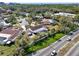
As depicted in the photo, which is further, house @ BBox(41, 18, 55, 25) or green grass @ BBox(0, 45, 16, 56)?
house @ BBox(41, 18, 55, 25)

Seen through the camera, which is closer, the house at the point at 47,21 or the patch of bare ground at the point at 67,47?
the patch of bare ground at the point at 67,47

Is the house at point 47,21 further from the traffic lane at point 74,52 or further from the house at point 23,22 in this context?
the traffic lane at point 74,52

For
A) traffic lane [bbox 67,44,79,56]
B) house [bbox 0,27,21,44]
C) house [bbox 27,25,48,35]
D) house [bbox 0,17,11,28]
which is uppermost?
house [bbox 0,17,11,28]

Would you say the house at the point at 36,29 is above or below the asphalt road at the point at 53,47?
above

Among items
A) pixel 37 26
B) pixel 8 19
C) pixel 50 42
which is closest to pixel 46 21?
pixel 37 26

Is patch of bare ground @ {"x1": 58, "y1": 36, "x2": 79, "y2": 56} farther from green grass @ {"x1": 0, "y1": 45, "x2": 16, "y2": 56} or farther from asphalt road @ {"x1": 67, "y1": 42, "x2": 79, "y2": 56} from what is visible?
green grass @ {"x1": 0, "y1": 45, "x2": 16, "y2": 56}

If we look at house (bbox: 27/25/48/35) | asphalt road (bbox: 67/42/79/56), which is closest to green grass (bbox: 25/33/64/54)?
house (bbox: 27/25/48/35)

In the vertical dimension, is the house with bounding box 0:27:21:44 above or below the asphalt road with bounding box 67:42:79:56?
above

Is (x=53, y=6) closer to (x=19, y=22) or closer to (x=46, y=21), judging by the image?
(x=46, y=21)

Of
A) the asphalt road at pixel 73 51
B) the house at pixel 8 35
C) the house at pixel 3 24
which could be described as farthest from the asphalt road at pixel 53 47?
the house at pixel 3 24
